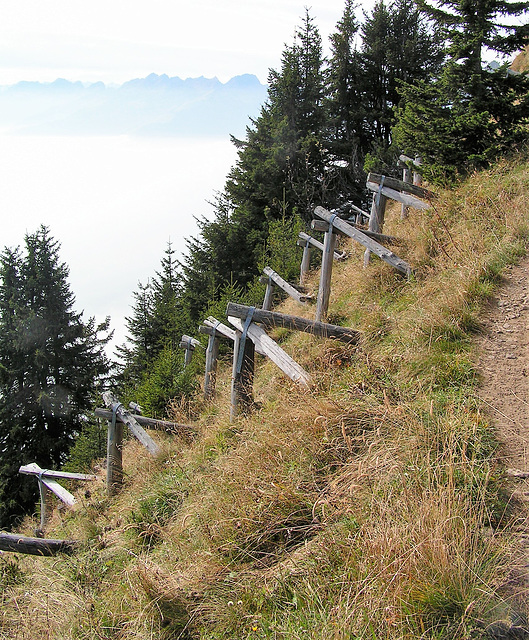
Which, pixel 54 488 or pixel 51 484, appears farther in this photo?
pixel 51 484

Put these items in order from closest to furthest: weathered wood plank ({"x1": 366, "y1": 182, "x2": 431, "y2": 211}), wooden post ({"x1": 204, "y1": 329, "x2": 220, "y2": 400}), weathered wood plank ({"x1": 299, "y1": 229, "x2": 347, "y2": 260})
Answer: weathered wood plank ({"x1": 366, "y1": 182, "x2": 431, "y2": 211})
wooden post ({"x1": 204, "y1": 329, "x2": 220, "y2": 400})
weathered wood plank ({"x1": 299, "y1": 229, "x2": 347, "y2": 260})

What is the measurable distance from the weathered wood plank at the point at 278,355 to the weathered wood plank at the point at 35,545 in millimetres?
3585

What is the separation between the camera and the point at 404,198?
8.62 meters

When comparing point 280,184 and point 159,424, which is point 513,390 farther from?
point 280,184

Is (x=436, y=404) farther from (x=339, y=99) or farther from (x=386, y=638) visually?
(x=339, y=99)

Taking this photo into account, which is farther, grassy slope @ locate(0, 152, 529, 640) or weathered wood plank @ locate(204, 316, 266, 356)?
weathered wood plank @ locate(204, 316, 266, 356)

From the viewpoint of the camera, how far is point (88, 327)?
Result: 33.2 metres

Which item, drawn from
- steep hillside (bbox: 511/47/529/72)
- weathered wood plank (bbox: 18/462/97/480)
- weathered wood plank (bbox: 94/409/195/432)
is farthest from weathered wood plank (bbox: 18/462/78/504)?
steep hillside (bbox: 511/47/529/72)

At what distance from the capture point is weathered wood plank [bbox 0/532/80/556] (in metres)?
6.25

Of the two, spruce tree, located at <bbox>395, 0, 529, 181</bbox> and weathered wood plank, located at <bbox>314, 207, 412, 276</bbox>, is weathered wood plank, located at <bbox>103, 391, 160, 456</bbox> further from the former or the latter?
spruce tree, located at <bbox>395, 0, 529, 181</bbox>

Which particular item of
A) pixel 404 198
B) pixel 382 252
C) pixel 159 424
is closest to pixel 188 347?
pixel 159 424

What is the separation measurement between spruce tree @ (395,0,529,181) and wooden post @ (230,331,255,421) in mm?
5499

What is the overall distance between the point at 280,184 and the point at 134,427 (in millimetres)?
16812

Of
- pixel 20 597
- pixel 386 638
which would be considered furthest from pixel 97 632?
pixel 386 638
